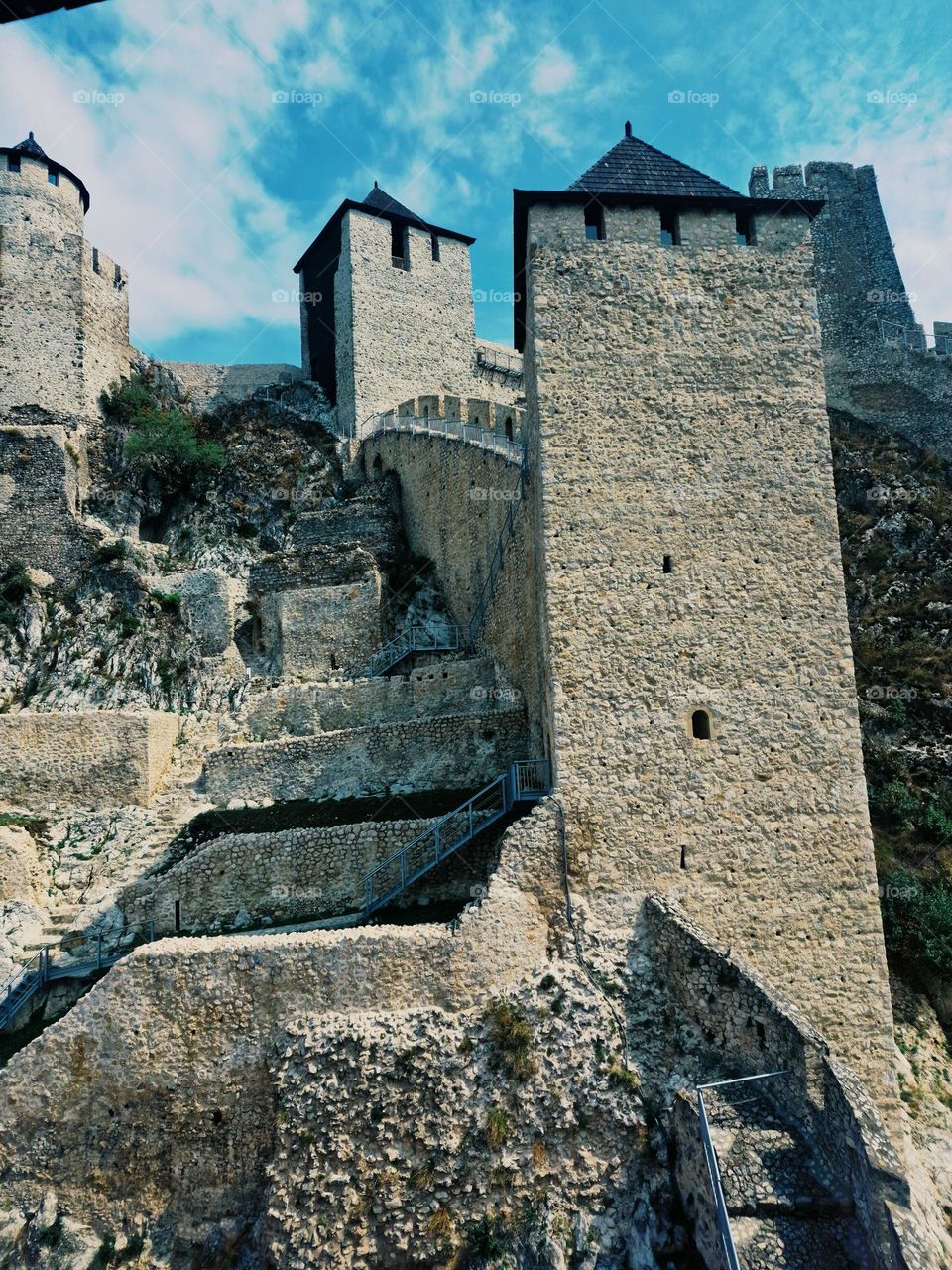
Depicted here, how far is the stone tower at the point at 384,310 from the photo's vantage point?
105ft

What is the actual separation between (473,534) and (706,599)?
10.1m

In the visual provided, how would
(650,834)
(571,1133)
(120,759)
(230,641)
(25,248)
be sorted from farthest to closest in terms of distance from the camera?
1. (25,248)
2. (230,641)
3. (120,759)
4. (650,834)
5. (571,1133)

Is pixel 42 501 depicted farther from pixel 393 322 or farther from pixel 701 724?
pixel 701 724

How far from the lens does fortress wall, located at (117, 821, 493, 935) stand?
1415cm

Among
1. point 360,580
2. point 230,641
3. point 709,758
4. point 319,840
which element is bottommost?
point 319,840

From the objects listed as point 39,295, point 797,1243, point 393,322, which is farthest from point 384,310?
point 797,1243

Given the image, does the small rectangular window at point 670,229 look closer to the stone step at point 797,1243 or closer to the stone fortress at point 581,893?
the stone fortress at point 581,893

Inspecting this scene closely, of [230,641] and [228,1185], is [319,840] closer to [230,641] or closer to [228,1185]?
[228,1185]

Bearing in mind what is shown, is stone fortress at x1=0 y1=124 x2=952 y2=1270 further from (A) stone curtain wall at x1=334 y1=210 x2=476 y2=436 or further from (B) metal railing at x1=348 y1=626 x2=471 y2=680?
(A) stone curtain wall at x1=334 y1=210 x2=476 y2=436

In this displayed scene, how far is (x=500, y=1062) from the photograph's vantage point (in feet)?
33.1

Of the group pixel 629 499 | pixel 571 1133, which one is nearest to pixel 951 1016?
pixel 571 1133

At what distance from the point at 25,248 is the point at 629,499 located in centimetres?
2646

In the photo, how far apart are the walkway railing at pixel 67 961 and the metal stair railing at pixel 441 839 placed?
13.0ft

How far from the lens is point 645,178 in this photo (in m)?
13.5
